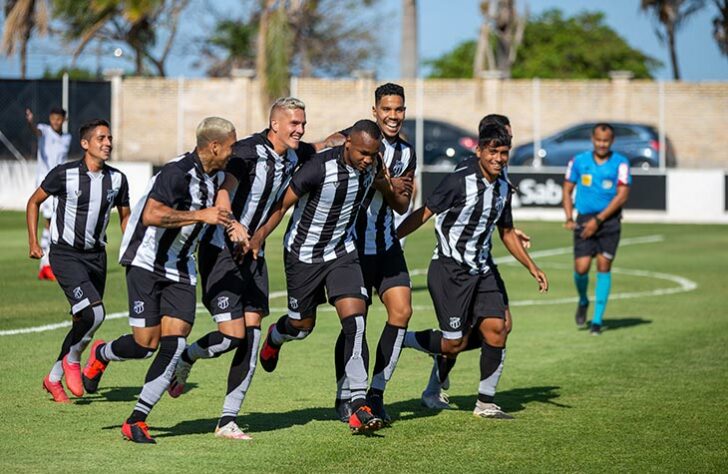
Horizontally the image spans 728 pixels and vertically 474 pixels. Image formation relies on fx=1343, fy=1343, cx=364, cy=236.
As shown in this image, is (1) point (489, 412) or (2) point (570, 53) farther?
(2) point (570, 53)

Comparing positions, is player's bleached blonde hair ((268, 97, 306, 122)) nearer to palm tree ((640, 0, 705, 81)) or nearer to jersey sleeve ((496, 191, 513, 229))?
jersey sleeve ((496, 191, 513, 229))

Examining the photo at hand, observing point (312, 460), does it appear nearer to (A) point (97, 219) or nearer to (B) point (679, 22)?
(A) point (97, 219)

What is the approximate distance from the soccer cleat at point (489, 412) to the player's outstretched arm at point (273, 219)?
202cm

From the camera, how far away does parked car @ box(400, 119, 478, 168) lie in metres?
38.5

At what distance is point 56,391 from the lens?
32.2 feet

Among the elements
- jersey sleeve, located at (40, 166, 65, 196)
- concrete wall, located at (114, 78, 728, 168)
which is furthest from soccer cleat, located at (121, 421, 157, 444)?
concrete wall, located at (114, 78, 728, 168)

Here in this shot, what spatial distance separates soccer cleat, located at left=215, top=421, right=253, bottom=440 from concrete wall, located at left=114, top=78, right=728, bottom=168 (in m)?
34.1

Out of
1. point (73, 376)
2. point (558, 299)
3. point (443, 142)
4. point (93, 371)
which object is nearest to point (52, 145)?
point (558, 299)

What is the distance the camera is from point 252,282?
890 centimetres

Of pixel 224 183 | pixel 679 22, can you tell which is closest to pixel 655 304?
pixel 224 183

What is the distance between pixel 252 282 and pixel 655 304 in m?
9.22

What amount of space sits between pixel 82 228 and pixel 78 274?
39cm

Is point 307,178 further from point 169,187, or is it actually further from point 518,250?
point 518,250

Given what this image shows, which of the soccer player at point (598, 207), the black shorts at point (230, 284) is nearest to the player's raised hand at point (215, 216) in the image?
the black shorts at point (230, 284)
